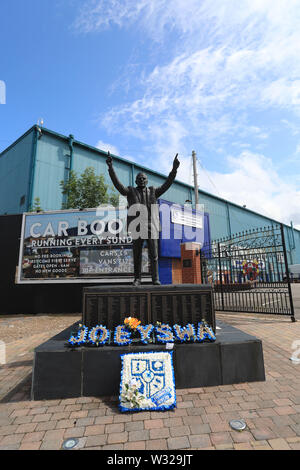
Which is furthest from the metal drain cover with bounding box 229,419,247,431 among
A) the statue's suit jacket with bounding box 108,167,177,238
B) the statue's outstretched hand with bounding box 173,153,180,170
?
the statue's outstretched hand with bounding box 173,153,180,170

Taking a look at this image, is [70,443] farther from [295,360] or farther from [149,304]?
[295,360]

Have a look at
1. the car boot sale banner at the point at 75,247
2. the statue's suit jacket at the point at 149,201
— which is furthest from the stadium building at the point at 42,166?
the statue's suit jacket at the point at 149,201

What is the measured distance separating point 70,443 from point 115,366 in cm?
108

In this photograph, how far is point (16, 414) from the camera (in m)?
2.85

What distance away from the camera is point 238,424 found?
2527 mm

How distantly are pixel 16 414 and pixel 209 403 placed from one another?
218 centimetres

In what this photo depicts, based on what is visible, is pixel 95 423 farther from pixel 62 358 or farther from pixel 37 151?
pixel 37 151

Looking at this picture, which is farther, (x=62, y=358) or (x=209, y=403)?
(x=62, y=358)

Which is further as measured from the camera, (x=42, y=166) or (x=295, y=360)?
(x=42, y=166)

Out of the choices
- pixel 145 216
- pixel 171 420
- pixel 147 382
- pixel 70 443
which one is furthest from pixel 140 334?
pixel 145 216

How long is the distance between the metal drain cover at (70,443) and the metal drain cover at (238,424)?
1.48m

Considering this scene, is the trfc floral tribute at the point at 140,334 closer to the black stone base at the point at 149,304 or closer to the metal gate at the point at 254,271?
the black stone base at the point at 149,304

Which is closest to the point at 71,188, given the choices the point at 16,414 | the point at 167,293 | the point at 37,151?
the point at 37,151

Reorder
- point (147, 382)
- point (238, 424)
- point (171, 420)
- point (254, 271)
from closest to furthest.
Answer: point (238, 424)
point (171, 420)
point (147, 382)
point (254, 271)
